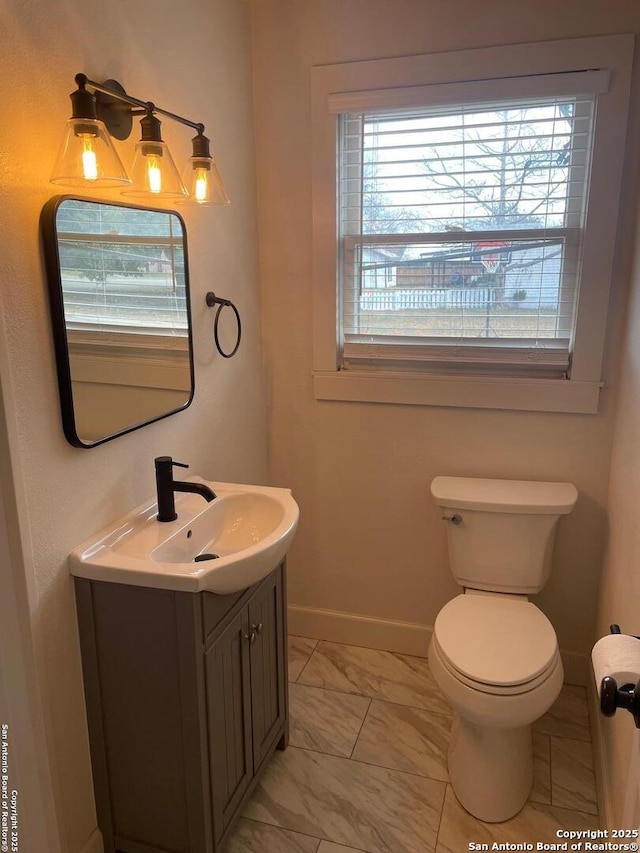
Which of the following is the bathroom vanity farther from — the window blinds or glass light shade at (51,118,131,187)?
the window blinds

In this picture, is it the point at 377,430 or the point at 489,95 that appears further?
the point at 377,430

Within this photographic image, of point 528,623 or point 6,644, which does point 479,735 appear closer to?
point 528,623

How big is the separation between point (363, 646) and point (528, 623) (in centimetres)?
92

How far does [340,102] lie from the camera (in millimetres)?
2199

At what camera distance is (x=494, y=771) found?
72.5 inches

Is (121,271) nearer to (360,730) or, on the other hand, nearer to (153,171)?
(153,171)

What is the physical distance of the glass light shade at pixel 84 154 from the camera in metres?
1.26

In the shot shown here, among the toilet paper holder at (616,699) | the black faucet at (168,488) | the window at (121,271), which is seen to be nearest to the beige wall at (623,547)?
the toilet paper holder at (616,699)

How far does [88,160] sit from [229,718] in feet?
4.58

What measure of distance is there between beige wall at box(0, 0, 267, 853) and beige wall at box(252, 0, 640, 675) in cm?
18

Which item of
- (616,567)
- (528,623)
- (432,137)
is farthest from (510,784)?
(432,137)

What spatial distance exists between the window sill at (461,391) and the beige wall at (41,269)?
18.3 inches

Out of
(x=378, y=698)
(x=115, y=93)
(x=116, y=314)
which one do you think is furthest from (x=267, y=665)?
(x=115, y=93)

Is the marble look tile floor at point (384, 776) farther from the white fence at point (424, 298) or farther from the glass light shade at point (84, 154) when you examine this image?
the glass light shade at point (84, 154)
